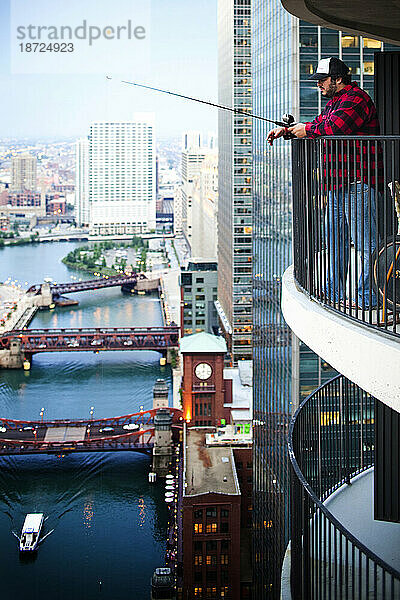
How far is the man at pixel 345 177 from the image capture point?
1.06 meters

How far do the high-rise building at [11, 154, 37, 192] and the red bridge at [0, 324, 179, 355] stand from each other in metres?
19.1

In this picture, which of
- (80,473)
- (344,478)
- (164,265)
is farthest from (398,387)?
(164,265)

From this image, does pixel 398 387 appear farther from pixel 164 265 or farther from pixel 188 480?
pixel 164 265

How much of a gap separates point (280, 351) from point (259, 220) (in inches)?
63.7

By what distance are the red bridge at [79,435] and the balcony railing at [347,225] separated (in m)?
8.90

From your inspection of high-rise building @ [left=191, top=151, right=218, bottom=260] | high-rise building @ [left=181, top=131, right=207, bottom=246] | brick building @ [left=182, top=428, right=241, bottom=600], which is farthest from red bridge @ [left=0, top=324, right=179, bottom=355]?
high-rise building @ [left=181, top=131, right=207, bottom=246]

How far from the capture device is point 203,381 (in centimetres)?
984

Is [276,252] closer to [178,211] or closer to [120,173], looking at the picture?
[120,173]

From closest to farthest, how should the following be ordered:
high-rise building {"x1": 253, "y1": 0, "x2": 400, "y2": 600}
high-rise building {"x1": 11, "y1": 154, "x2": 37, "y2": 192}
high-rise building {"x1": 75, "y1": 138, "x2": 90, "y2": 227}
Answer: high-rise building {"x1": 253, "y1": 0, "x2": 400, "y2": 600} → high-rise building {"x1": 75, "y1": 138, "x2": 90, "y2": 227} → high-rise building {"x1": 11, "y1": 154, "x2": 37, "y2": 192}

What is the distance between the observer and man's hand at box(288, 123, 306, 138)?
1.21m

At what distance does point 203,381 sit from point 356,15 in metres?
8.67

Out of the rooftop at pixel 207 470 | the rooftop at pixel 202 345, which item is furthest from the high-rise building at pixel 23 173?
the rooftop at pixel 207 470

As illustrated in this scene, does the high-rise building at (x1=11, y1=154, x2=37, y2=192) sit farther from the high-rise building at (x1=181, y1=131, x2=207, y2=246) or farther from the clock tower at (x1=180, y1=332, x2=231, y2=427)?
the clock tower at (x1=180, y1=332, x2=231, y2=427)

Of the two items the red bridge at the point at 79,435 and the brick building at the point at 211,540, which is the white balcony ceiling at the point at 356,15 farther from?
the red bridge at the point at 79,435
